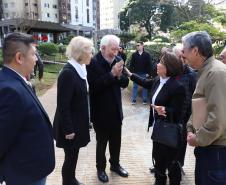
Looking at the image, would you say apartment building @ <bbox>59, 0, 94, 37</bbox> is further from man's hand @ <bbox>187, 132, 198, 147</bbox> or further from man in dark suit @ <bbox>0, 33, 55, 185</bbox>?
man in dark suit @ <bbox>0, 33, 55, 185</bbox>

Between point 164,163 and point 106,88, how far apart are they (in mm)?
1198

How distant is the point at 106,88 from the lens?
4.52 meters

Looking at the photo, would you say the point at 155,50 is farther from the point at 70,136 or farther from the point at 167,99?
the point at 70,136

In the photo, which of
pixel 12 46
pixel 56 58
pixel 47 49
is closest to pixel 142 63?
pixel 12 46

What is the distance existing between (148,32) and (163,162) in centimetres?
5741

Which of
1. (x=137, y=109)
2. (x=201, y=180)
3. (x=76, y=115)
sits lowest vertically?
(x=137, y=109)

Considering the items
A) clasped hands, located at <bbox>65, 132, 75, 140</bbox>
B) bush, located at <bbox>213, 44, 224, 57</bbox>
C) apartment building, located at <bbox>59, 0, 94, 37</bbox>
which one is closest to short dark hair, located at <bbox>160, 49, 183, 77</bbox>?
clasped hands, located at <bbox>65, 132, 75, 140</bbox>

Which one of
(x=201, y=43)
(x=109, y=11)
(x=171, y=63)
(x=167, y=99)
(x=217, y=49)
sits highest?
(x=109, y=11)

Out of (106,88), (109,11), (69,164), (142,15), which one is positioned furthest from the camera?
(109,11)

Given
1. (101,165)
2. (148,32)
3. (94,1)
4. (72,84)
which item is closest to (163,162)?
(101,165)

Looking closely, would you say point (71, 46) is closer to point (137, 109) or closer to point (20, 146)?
point (20, 146)

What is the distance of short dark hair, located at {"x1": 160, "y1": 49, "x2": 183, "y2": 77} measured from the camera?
3939 mm

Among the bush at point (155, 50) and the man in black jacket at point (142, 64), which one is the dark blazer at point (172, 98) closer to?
the man in black jacket at point (142, 64)

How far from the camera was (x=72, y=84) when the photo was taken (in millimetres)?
3992
